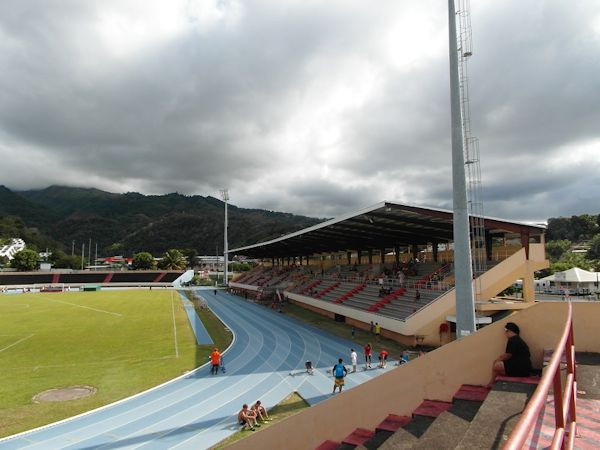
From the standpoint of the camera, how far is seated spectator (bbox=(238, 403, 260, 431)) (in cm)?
1148

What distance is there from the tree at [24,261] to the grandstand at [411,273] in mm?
73106

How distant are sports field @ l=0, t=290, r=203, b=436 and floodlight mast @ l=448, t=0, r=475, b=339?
39.8 feet

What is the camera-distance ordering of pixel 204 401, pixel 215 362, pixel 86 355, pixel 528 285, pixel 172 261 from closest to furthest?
pixel 204 401 < pixel 215 362 < pixel 86 355 < pixel 528 285 < pixel 172 261

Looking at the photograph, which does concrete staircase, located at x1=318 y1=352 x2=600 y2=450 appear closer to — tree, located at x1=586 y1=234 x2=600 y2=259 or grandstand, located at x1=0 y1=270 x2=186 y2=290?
grandstand, located at x1=0 y1=270 x2=186 y2=290

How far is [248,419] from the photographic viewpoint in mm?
11523

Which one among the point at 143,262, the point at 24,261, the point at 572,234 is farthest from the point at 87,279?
the point at 572,234

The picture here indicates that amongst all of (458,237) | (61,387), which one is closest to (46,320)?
(61,387)

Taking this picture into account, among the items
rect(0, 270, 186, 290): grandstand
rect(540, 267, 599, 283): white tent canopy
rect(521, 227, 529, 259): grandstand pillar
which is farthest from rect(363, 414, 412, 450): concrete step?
rect(0, 270, 186, 290): grandstand

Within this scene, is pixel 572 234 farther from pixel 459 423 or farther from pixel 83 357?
pixel 459 423

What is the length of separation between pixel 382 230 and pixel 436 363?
2477cm

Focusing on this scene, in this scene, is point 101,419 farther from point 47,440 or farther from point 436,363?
point 436,363

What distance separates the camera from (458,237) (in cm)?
1156

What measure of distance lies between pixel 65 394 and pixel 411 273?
23.5 metres

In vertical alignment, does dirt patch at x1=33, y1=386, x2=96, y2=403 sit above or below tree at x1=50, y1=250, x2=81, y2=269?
below
